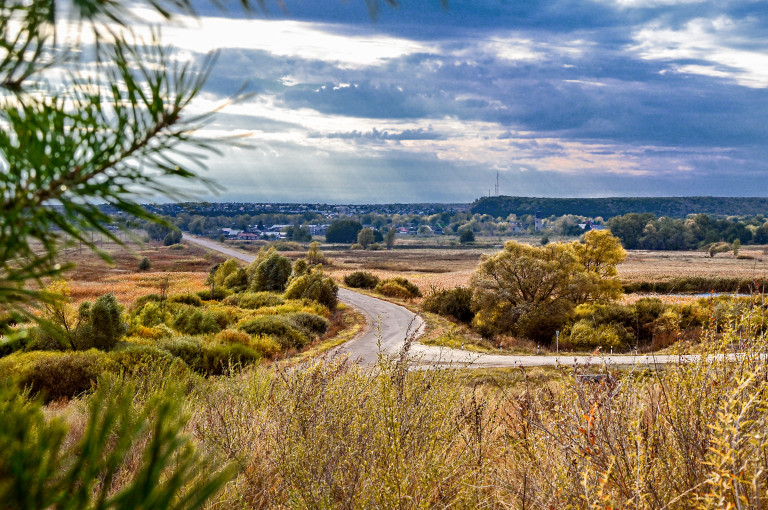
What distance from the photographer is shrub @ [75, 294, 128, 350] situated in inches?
619

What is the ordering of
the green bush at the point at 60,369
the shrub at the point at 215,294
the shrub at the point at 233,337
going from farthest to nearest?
the shrub at the point at 215,294, the shrub at the point at 233,337, the green bush at the point at 60,369

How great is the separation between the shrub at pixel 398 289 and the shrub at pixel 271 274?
27.7 feet

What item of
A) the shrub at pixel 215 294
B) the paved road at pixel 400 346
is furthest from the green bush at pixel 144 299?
the paved road at pixel 400 346

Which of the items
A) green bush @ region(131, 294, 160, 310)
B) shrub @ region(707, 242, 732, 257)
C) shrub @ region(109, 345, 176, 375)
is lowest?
shrub @ region(707, 242, 732, 257)

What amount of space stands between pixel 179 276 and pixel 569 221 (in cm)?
14974

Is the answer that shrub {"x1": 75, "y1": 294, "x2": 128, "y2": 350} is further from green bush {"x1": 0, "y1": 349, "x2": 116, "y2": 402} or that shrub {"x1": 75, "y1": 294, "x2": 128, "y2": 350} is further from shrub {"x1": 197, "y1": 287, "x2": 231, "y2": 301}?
shrub {"x1": 197, "y1": 287, "x2": 231, "y2": 301}

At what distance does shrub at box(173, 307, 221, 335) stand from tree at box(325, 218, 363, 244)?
12869cm

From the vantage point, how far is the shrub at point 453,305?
114 feet

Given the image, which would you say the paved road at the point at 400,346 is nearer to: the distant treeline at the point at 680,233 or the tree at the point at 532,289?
the tree at the point at 532,289

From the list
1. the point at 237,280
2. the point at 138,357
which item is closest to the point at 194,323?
the point at 138,357

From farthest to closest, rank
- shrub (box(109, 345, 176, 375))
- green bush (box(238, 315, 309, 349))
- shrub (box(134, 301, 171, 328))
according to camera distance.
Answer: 1. green bush (box(238, 315, 309, 349))
2. shrub (box(134, 301, 171, 328))
3. shrub (box(109, 345, 176, 375))

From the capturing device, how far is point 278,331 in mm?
23547

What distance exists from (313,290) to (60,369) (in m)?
21.7

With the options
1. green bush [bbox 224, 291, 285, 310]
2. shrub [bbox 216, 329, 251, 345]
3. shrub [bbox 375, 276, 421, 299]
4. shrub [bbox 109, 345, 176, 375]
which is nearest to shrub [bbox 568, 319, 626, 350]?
shrub [bbox 216, 329, 251, 345]
